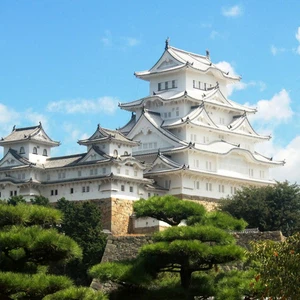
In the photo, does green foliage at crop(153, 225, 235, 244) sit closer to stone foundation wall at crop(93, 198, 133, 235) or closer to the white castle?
stone foundation wall at crop(93, 198, 133, 235)

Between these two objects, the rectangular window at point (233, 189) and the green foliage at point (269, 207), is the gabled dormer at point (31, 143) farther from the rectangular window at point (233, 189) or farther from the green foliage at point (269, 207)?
the green foliage at point (269, 207)

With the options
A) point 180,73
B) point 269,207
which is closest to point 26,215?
point 269,207

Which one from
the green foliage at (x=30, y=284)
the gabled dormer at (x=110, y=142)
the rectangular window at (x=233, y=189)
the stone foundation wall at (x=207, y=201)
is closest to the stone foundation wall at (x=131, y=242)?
the green foliage at (x=30, y=284)

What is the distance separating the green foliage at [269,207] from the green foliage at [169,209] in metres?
27.9

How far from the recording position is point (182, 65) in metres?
70.8

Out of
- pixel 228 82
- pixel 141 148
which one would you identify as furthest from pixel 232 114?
pixel 141 148

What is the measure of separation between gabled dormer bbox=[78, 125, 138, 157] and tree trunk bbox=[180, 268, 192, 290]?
123 feet

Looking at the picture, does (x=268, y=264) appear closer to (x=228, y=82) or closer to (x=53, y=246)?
(x=53, y=246)

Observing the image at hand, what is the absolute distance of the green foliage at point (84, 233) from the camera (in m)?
44.6

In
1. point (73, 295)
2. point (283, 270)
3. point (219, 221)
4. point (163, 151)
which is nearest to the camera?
point (283, 270)

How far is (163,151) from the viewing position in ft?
218

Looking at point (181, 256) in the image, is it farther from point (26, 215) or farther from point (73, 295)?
point (26, 215)

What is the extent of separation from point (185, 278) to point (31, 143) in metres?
42.0

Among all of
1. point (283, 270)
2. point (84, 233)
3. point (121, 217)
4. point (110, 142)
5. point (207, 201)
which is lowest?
point (283, 270)
